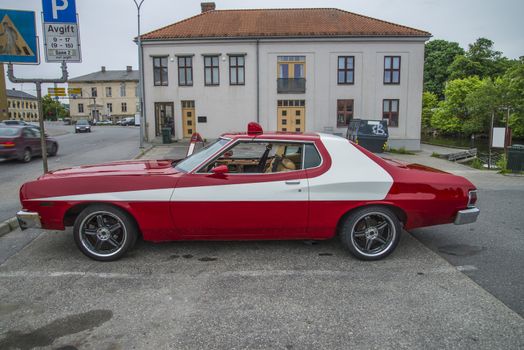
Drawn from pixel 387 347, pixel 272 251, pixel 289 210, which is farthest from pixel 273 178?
pixel 387 347

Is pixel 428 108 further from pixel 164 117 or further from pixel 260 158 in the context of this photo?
pixel 260 158

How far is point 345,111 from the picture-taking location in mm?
26438

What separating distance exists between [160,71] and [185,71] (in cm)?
168

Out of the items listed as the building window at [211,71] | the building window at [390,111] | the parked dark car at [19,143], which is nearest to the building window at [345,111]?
the building window at [390,111]

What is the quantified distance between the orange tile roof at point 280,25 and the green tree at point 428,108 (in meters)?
28.9

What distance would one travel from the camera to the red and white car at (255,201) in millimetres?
4555

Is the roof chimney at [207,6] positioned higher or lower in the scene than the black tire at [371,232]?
higher

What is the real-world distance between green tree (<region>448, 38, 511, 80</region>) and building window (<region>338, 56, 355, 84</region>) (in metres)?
33.9

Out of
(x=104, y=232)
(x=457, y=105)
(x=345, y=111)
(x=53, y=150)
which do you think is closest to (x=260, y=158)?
(x=104, y=232)

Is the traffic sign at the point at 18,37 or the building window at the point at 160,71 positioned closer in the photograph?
the traffic sign at the point at 18,37

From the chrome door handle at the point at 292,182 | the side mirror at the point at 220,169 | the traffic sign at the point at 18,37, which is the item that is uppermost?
the traffic sign at the point at 18,37

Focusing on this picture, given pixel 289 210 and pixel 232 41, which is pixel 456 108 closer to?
pixel 232 41

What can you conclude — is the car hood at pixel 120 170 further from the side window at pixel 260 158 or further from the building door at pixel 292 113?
the building door at pixel 292 113

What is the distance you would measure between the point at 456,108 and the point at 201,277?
4914cm
